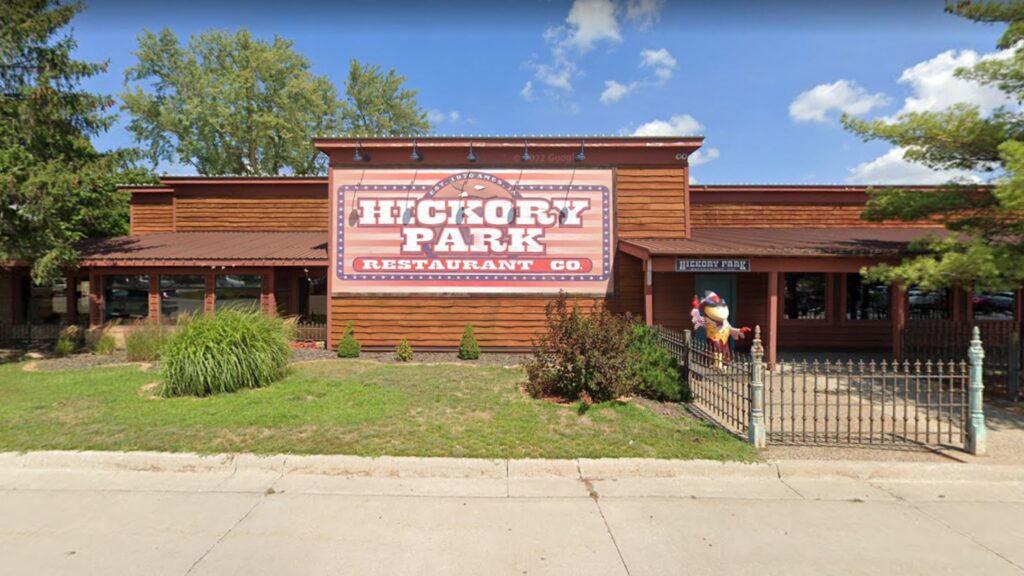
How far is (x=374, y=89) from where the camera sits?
37594 millimetres

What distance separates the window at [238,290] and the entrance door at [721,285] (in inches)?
462

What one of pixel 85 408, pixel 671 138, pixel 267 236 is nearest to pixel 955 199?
pixel 671 138

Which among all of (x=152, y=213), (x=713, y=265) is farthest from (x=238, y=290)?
(x=713, y=265)

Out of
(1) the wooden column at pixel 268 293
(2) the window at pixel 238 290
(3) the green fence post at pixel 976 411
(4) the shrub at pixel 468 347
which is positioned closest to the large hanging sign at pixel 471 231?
(4) the shrub at pixel 468 347

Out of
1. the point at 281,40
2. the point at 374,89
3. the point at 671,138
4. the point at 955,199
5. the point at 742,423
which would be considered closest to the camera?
the point at 742,423

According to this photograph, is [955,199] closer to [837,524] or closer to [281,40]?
[837,524]

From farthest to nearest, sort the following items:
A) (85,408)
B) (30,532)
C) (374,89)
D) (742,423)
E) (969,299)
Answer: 1. (374,89)
2. (969,299)
3. (85,408)
4. (742,423)
5. (30,532)

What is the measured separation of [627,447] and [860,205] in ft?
42.4

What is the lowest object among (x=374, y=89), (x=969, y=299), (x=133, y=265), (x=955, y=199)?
(x=969, y=299)

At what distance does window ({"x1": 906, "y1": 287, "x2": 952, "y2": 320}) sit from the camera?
1255 centimetres

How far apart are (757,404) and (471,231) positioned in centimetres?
793

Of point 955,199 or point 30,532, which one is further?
point 955,199

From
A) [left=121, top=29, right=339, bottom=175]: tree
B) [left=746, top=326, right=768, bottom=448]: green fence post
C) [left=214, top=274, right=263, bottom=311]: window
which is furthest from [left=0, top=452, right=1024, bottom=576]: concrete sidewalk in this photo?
[left=121, top=29, right=339, bottom=175]: tree

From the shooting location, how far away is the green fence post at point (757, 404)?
5359mm
